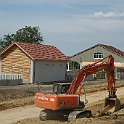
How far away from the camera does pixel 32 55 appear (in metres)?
44.7

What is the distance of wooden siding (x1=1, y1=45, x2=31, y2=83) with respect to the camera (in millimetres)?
44803

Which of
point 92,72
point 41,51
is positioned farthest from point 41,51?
point 92,72

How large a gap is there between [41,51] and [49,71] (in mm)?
2776

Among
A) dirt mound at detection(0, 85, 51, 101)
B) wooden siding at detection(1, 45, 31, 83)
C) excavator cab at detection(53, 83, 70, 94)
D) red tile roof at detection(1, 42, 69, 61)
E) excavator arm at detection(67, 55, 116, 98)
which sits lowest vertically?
dirt mound at detection(0, 85, 51, 101)

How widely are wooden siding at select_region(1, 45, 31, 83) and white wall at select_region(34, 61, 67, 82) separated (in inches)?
42.9

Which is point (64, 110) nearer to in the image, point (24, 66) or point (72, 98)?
point (72, 98)

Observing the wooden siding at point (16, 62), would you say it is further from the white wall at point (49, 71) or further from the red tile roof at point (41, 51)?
the white wall at point (49, 71)

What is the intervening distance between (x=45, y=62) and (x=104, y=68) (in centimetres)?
2526

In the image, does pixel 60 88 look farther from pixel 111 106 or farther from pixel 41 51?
pixel 41 51

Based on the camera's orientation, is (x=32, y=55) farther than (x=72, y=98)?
Yes

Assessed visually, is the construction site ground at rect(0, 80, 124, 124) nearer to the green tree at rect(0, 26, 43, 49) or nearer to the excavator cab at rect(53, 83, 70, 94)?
the excavator cab at rect(53, 83, 70, 94)

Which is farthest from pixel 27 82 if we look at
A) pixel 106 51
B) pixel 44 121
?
pixel 106 51

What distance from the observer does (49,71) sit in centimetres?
4747

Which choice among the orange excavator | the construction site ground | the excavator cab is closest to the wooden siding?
the construction site ground
